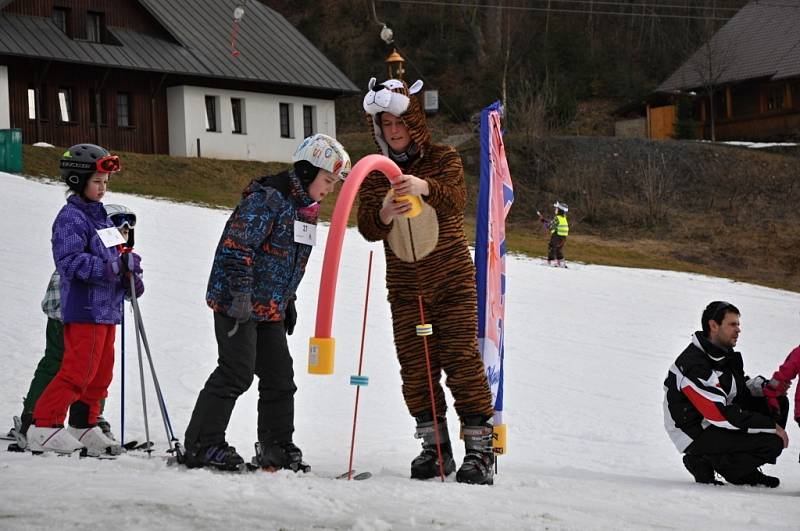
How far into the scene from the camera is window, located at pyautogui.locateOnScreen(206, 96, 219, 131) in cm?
3850

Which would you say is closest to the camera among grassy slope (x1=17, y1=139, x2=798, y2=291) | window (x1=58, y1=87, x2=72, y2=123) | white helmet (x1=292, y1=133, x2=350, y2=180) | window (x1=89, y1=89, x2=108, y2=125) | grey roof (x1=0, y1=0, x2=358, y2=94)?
white helmet (x1=292, y1=133, x2=350, y2=180)

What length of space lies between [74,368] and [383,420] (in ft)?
8.93

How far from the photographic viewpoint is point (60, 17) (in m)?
35.2

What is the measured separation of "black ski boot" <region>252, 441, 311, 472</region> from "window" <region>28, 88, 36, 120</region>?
99.8ft

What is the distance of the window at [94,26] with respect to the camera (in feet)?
117

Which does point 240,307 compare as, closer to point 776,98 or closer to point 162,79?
point 162,79

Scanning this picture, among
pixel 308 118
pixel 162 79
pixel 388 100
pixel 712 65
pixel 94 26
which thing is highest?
pixel 712 65

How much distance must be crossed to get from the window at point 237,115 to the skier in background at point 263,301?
111 ft

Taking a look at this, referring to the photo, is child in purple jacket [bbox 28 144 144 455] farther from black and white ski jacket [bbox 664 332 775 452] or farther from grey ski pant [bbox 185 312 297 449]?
black and white ski jacket [bbox 664 332 775 452]

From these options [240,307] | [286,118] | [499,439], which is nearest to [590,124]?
[286,118]

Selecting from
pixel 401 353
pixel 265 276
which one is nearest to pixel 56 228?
pixel 265 276

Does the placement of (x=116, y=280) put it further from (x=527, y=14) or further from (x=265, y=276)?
(x=527, y=14)

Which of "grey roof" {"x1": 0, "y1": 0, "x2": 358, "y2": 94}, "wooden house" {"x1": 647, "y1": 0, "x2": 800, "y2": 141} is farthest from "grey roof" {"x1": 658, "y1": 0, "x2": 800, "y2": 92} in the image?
"grey roof" {"x1": 0, "y1": 0, "x2": 358, "y2": 94}

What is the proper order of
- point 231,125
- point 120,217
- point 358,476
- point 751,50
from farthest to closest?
point 751,50 < point 231,125 < point 120,217 < point 358,476
